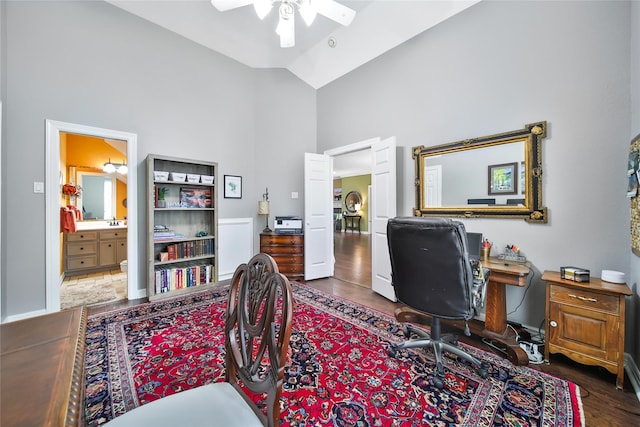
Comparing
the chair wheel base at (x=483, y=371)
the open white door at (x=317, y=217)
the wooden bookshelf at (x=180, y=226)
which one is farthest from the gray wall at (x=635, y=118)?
the wooden bookshelf at (x=180, y=226)

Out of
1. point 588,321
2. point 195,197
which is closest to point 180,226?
point 195,197

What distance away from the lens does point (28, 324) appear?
0.98 m

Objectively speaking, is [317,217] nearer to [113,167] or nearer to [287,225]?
[287,225]

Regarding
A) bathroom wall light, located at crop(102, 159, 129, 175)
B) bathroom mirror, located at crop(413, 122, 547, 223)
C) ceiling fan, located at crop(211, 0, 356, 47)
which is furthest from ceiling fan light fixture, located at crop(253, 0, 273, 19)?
bathroom wall light, located at crop(102, 159, 129, 175)

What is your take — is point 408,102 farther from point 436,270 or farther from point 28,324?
point 28,324

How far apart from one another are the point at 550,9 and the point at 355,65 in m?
2.36

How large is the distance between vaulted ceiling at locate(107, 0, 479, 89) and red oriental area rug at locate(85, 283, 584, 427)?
139 inches

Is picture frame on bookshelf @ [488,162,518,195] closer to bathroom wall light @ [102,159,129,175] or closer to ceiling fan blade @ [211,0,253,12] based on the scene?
ceiling fan blade @ [211,0,253,12]

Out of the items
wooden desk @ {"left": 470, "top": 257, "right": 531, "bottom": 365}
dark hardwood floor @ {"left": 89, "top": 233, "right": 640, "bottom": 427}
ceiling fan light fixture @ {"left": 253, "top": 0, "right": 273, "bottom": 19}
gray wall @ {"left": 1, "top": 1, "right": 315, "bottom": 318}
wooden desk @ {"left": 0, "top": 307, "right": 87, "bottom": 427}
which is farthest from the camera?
gray wall @ {"left": 1, "top": 1, "right": 315, "bottom": 318}

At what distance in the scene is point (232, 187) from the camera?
4203 mm

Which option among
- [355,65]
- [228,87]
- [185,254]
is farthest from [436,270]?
[228,87]

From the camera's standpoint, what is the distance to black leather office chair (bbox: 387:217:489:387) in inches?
63.3

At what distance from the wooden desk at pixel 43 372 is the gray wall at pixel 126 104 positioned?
2.57 meters

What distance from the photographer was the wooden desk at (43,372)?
0.55 meters
